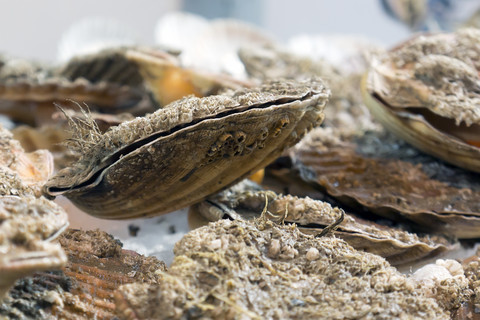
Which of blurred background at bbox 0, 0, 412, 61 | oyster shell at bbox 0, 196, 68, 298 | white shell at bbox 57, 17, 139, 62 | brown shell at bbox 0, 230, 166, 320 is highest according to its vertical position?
oyster shell at bbox 0, 196, 68, 298

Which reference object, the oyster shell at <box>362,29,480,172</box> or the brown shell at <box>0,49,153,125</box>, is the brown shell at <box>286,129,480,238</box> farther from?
the brown shell at <box>0,49,153,125</box>

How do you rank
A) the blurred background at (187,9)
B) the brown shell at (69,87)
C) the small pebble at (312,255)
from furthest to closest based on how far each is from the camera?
the blurred background at (187,9) → the brown shell at (69,87) → the small pebble at (312,255)

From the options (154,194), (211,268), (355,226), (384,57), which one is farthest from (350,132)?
(211,268)

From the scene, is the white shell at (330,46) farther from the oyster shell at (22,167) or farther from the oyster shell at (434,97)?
the oyster shell at (22,167)

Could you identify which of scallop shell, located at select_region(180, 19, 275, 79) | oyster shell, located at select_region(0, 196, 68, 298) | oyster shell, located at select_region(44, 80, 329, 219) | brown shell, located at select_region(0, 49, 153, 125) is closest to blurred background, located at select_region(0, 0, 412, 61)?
scallop shell, located at select_region(180, 19, 275, 79)

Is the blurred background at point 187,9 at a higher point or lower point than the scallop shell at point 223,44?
lower

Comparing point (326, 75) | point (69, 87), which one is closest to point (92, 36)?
point (69, 87)

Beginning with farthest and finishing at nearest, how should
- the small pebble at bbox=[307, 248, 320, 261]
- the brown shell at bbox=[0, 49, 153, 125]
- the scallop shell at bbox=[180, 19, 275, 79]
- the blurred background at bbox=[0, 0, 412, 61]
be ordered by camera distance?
the blurred background at bbox=[0, 0, 412, 61]
the scallop shell at bbox=[180, 19, 275, 79]
the brown shell at bbox=[0, 49, 153, 125]
the small pebble at bbox=[307, 248, 320, 261]

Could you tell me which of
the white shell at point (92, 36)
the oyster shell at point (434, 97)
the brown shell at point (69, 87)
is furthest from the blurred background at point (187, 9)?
the oyster shell at point (434, 97)
